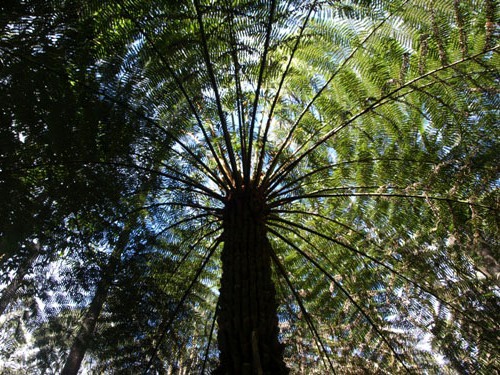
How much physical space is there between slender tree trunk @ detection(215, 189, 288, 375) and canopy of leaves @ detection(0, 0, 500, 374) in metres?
0.41

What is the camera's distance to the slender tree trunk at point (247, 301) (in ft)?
4.56

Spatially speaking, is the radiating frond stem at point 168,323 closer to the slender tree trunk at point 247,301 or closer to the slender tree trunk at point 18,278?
the slender tree trunk at point 247,301

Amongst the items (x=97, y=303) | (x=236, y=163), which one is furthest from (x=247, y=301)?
(x=97, y=303)

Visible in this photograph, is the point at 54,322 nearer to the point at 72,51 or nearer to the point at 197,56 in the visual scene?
the point at 72,51

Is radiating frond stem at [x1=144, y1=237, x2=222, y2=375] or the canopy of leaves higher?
the canopy of leaves

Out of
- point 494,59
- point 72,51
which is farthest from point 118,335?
point 494,59

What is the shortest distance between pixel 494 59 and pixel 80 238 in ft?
10.8

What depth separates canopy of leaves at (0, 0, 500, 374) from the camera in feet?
7.63

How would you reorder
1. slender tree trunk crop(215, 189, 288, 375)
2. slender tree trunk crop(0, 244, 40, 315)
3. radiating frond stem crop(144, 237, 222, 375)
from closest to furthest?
slender tree trunk crop(215, 189, 288, 375), radiating frond stem crop(144, 237, 222, 375), slender tree trunk crop(0, 244, 40, 315)

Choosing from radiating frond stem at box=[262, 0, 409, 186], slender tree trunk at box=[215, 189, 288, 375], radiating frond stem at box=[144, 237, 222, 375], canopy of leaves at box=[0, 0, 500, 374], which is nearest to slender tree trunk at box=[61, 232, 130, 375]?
canopy of leaves at box=[0, 0, 500, 374]

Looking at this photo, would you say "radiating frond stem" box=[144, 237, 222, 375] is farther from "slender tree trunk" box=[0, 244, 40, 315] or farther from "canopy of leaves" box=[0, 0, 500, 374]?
"slender tree trunk" box=[0, 244, 40, 315]

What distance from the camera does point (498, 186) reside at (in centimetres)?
245

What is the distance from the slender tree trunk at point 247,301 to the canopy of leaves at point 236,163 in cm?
41

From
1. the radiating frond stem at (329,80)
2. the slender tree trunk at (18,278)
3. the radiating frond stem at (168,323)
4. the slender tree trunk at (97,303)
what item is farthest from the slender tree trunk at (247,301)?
the slender tree trunk at (18,278)
